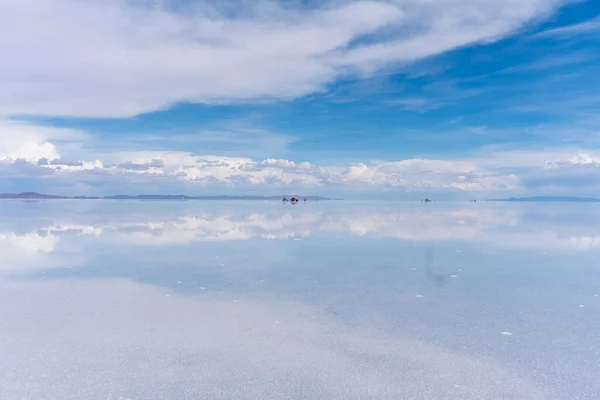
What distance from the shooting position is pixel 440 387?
6.34 m

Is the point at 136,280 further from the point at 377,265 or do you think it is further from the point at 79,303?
the point at 377,265

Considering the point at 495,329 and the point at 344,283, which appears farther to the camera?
the point at 344,283

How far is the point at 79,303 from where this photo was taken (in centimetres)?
1065

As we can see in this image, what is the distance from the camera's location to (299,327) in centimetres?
891

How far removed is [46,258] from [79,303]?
26.7 ft

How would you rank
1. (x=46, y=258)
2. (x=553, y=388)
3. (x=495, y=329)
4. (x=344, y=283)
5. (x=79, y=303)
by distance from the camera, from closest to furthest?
1. (x=553, y=388)
2. (x=495, y=329)
3. (x=79, y=303)
4. (x=344, y=283)
5. (x=46, y=258)

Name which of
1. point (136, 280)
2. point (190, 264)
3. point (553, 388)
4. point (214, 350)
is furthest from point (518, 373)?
point (190, 264)

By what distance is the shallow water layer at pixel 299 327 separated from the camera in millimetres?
6438

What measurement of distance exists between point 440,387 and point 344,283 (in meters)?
6.75

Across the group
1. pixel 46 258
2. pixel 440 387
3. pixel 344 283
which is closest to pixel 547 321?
pixel 440 387

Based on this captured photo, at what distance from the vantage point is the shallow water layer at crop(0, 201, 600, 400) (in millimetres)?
6438

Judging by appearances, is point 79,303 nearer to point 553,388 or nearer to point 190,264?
point 190,264

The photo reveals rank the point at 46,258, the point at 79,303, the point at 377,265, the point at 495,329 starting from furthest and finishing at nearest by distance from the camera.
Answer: the point at 46,258 < the point at 377,265 < the point at 79,303 < the point at 495,329

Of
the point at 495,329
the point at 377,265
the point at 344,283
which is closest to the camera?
the point at 495,329
